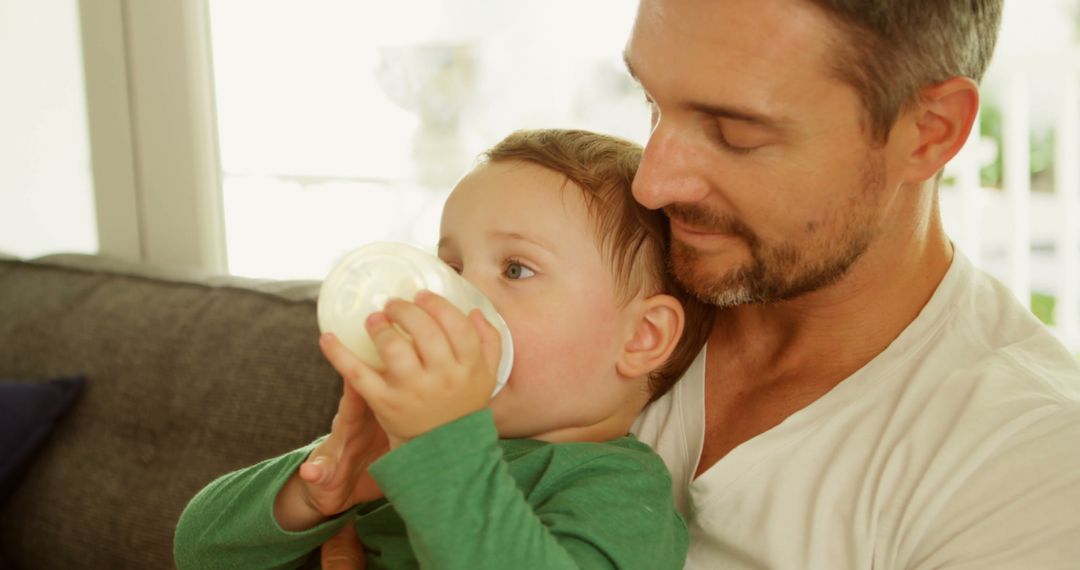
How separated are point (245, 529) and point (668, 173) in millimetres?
664

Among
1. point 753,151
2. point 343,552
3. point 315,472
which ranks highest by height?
point 753,151

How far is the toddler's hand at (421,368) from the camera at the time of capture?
93 cm

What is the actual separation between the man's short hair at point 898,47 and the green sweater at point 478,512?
0.50 metres

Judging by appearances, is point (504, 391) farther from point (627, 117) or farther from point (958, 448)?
point (627, 117)

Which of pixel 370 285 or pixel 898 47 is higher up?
pixel 898 47

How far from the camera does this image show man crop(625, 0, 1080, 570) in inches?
43.0

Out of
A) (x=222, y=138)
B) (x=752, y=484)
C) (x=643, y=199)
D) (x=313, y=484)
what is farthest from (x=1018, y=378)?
(x=222, y=138)

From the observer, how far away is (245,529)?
1239 millimetres

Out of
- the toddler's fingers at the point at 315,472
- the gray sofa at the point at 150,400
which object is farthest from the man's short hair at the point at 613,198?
the gray sofa at the point at 150,400

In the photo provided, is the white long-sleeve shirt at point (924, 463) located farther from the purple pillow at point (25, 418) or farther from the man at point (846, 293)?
the purple pillow at point (25, 418)

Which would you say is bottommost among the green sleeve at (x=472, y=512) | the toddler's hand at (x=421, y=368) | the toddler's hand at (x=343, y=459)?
the toddler's hand at (x=343, y=459)

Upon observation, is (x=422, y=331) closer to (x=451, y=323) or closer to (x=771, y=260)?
(x=451, y=323)

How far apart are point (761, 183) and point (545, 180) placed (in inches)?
10.2

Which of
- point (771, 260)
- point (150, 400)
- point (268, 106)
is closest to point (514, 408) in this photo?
point (771, 260)
